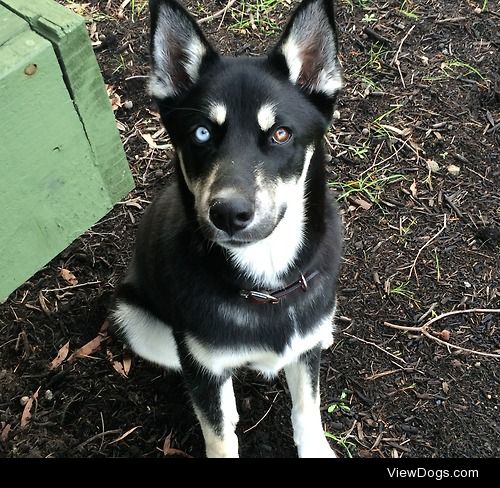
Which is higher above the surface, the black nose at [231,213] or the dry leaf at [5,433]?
the black nose at [231,213]

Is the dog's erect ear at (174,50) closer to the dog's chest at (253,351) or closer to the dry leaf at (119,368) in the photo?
the dog's chest at (253,351)

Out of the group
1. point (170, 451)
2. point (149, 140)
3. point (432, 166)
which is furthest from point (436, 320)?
point (149, 140)

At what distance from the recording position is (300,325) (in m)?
2.70

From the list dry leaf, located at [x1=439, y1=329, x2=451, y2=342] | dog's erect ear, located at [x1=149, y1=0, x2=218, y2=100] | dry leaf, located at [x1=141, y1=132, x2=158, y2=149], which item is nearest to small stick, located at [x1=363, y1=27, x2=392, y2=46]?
dry leaf, located at [x1=141, y1=132, x2=158, y2=149]

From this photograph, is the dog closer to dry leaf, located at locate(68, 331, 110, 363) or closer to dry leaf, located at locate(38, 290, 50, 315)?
dry leaf, located at locate(68, 331, 110, 363)

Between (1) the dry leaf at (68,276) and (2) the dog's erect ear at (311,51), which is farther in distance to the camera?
(1) the dry leaf at (68,276)

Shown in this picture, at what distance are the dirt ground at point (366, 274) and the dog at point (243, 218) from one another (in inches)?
14.6

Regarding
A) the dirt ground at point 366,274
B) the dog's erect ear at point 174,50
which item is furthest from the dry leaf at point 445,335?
the dog's erect ear at point 174,50

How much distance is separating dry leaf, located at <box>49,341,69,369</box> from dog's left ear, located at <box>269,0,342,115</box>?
1888 mm

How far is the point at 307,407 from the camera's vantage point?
9.83ft

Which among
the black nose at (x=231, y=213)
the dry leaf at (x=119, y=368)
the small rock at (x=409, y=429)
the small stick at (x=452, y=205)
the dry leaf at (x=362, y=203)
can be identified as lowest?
the small rock at (x=409, y=429)

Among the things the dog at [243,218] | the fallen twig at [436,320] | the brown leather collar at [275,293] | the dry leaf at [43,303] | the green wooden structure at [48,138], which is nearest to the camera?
the dog at [243,218]

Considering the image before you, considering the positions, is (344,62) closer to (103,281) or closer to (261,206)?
(103,281)

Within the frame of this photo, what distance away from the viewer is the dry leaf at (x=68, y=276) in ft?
12.2
